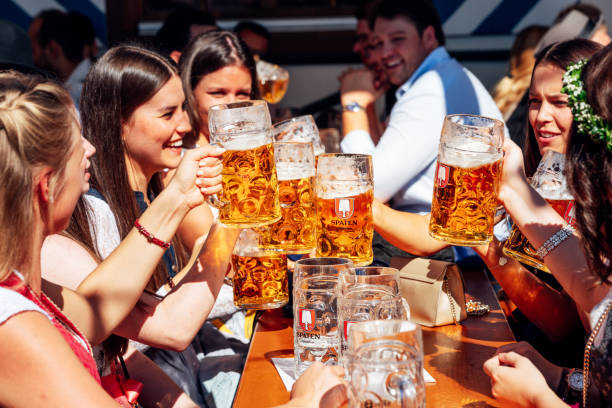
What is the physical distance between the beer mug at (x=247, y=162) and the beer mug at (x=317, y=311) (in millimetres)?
161

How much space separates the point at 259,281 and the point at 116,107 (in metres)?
0.86

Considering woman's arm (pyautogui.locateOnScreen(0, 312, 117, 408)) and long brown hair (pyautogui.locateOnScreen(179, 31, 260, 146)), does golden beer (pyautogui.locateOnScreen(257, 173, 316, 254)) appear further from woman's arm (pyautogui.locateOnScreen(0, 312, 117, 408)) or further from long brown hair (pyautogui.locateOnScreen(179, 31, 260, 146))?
long brown hair (pyautogui.locateOnScreen(179, 31, 260, 146))

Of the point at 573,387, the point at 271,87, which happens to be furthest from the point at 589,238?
the point at 271,87

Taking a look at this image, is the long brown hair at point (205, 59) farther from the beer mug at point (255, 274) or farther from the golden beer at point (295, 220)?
the golden beer at point (295, 220)

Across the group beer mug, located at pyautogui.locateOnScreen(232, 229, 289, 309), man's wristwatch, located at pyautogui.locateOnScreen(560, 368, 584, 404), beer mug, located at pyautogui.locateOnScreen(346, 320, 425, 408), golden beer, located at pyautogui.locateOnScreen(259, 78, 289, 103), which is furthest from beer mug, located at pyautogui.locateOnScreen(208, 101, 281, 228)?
golden beer, located at pyautogui.locateOnScreen(259, 78, 289, 103)

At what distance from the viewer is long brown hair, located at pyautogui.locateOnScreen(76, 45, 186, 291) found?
6.79 ft

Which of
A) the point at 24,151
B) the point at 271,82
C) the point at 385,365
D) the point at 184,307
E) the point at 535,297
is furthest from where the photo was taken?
the point at 271,82

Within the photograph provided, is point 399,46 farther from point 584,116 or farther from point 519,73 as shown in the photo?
→ point 584,116

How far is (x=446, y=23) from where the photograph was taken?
17.9 ft

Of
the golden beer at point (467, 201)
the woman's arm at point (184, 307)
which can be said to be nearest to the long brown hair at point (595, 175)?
the golden beer at point (467, 201)

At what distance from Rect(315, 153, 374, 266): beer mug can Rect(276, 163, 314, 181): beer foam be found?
0.05 meters

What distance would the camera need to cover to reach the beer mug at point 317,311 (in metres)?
1.41

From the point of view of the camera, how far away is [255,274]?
1712 millimetres

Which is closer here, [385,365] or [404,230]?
[385,365]
